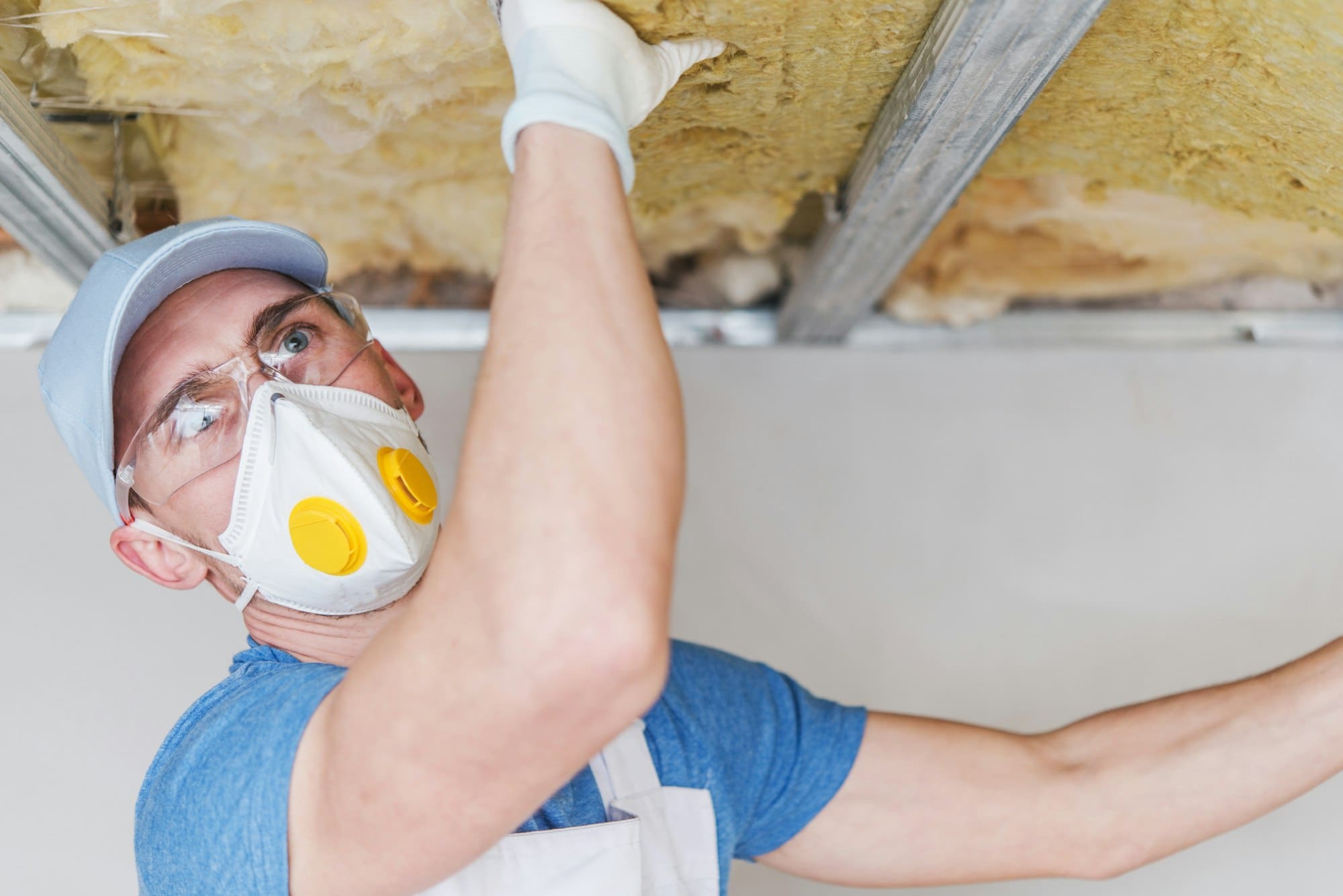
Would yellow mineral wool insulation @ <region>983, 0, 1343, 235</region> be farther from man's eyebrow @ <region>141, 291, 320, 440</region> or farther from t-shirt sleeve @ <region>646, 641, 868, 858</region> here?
man's eyebrow @ <region>141, 291, 320, 440</region>

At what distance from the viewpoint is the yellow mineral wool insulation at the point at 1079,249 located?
1801mm

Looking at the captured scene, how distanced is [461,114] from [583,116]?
626mm

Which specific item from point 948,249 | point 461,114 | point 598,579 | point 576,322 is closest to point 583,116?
point 576,322

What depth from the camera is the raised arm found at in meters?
0.72

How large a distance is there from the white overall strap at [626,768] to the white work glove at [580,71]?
629 mm

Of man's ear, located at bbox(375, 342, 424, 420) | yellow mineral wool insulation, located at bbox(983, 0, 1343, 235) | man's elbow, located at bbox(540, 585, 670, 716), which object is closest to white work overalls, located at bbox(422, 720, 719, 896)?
man's elbow, located at bbox(540, 585, 670, 716)

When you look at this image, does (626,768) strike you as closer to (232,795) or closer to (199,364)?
(232,795)

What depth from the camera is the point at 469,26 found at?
3.84ft

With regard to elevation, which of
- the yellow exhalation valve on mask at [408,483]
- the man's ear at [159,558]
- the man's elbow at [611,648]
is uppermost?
the man's elbow at [611,648]

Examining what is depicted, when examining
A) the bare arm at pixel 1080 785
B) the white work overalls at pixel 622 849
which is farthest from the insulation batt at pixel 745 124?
the white work overalls at pixel 622 849

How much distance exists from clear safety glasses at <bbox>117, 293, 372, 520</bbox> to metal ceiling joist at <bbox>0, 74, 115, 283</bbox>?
0.33m

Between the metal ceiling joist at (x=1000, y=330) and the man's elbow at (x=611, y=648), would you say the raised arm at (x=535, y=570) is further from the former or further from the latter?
the metal ceiling joist at (x=1000, y=330)

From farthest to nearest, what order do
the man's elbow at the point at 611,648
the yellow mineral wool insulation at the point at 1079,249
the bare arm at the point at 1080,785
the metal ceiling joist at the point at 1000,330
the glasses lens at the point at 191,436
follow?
1. the metal ceiling joist at the point at 1000,330
2. the yellow mineral wool insulation at the point at 1079,249
3. the bare arm at the point at 1080,785
4. the glasses lens at the point at 191,436
5. the man's elbow at the point at 611,648

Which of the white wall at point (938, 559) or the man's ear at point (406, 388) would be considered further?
the white wall at point (938, 559)
